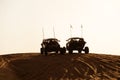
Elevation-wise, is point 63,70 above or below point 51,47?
below

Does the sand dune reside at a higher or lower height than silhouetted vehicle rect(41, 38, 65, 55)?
lower

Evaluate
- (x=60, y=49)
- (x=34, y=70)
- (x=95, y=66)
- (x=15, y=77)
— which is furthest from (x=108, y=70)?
(x=60, y=49)

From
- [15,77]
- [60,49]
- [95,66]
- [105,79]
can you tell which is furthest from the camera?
[60,49]

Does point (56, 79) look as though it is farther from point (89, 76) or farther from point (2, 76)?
point (2, 76)

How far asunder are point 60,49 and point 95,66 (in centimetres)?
236

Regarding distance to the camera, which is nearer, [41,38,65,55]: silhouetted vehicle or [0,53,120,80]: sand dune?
[0,53,120,80]: sand dune

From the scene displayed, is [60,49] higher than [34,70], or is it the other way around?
[60,49]

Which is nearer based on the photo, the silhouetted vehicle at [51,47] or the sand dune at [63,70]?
the sand dune at [63,70]

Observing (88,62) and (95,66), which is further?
(88,62)

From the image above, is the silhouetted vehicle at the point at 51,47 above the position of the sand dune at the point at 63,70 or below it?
above

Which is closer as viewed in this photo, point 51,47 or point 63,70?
point 63,70

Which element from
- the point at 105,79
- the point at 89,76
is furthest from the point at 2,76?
the point at 105,79

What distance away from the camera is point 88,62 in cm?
527

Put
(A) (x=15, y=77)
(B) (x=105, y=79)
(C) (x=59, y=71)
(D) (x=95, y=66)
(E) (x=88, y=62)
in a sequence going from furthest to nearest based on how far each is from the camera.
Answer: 1. (E) (x=88, y=62)
2. (D) (x=95, y=66)
3. (C) (x=59, y=71)
4. (A) (x=15, y=77)
5. (B) (x=105, y=79)
